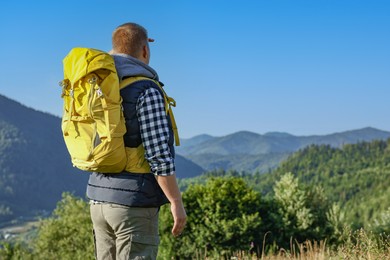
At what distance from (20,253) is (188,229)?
50.9 feet

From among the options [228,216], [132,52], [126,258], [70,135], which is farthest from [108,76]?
[228,216]

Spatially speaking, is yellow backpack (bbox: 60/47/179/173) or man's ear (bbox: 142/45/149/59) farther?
man's ear (bbox: 142/45/149/59)

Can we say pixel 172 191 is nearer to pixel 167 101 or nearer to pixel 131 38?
pixel 167 101

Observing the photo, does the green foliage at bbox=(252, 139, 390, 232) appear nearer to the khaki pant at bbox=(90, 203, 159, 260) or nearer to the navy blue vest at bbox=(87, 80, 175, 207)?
the khaki pant at bbox=(90, 203, 159, 260)

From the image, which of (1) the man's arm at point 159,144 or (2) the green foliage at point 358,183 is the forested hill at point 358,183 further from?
(1) the man's arm at point 159,144

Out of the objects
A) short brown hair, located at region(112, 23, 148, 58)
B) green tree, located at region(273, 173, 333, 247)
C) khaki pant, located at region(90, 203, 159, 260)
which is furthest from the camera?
green tree, located at region(273, 173, 333, 247)

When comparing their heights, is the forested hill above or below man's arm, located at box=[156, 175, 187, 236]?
below

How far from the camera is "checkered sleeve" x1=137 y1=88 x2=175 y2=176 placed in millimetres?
3766

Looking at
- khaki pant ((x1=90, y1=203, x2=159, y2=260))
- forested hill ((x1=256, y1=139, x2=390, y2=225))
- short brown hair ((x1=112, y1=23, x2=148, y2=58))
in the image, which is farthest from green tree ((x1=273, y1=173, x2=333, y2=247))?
forested hill ((x1=256, y1=139, x2=390, y2=225))

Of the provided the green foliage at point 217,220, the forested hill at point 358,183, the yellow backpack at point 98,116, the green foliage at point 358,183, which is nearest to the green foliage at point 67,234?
the green foliage at point 217,220

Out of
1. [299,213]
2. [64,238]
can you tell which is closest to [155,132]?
Answer: [299,213]

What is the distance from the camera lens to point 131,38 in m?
3.98

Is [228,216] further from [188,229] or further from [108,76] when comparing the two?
[108,76]

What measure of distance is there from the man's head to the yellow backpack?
16cm
